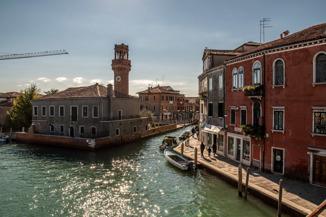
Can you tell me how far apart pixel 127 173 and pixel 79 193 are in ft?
16.0

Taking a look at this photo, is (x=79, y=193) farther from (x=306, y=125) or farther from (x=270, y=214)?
(x=306, y=125)

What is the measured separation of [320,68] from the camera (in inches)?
506

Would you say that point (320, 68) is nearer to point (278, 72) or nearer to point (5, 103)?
point (278, 72)

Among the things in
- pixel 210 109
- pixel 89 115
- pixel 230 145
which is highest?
pixel 210 109

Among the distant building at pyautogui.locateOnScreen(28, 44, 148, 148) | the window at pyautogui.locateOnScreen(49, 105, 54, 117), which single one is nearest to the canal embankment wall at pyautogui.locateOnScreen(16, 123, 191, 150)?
the distant building at pyautogui.locateOnScreen(28, 44, 148, 148)

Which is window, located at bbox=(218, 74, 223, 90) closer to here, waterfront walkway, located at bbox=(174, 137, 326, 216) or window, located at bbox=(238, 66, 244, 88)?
window, located at bbox=(238, 66, 244, 88)

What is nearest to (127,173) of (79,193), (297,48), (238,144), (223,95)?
(79,193)

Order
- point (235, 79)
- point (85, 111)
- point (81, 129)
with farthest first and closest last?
point (81, 129), point (85, 111), point (235, 79)

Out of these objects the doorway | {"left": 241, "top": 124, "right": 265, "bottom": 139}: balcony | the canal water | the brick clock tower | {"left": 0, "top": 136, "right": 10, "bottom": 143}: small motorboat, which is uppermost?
the brick clock tower

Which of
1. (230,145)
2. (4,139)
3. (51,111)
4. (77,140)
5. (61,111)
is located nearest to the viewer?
(230,145)

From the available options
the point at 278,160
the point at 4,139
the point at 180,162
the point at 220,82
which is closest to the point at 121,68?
the point at 4,139

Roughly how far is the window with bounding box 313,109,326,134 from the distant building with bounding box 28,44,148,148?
23747 mm

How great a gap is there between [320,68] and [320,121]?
293cm

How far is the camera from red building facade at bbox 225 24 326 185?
42.4 feet
